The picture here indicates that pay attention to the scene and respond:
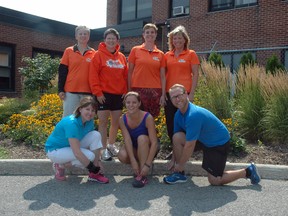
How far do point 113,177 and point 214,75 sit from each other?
321 centimetres

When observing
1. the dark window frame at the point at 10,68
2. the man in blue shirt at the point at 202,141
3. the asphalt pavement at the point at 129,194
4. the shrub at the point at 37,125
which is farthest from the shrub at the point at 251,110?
the dark window frame at the point at 10,68

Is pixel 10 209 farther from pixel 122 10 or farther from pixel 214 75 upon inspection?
pixel 122 10

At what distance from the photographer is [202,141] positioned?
4363mm

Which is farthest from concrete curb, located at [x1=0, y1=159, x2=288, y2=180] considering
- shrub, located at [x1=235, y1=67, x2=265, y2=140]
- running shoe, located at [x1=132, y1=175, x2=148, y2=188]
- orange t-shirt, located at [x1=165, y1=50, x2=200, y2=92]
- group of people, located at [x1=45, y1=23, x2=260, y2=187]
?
shrub, located at [x1=235, y1=67, x2=265, y2=140]

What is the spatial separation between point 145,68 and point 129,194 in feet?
5.91

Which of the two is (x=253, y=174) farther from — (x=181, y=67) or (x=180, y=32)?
(x=180, y=32)

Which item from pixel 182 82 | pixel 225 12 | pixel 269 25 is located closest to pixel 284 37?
pixel 269 25

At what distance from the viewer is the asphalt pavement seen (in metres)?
3.53

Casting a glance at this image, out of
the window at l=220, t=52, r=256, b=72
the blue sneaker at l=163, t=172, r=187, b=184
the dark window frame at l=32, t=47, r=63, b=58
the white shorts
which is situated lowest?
the blue sneaker at l=163, t=172, r=187, b=184

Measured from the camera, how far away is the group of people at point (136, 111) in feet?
14.0

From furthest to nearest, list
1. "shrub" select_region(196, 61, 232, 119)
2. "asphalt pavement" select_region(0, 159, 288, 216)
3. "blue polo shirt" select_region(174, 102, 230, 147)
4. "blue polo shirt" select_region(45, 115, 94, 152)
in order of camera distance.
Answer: "shrub" select_region(196, 61, 232, 119) < "blue polo shirt" select_region(45, 115, 94, 152) < "blue polo shirt" select_region(174, 102, 230, 147) < "asphalt pavement" select_region(0, 159, 288, 216)

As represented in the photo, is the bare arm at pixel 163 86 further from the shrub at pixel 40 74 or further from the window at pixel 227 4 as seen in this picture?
the window at pixel 227 4

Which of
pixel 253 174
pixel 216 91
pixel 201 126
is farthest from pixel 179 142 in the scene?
pixel 216 91

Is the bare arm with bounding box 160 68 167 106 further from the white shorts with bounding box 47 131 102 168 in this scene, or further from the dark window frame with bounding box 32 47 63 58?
the dark window frame with bounding box 32 47 63 58
